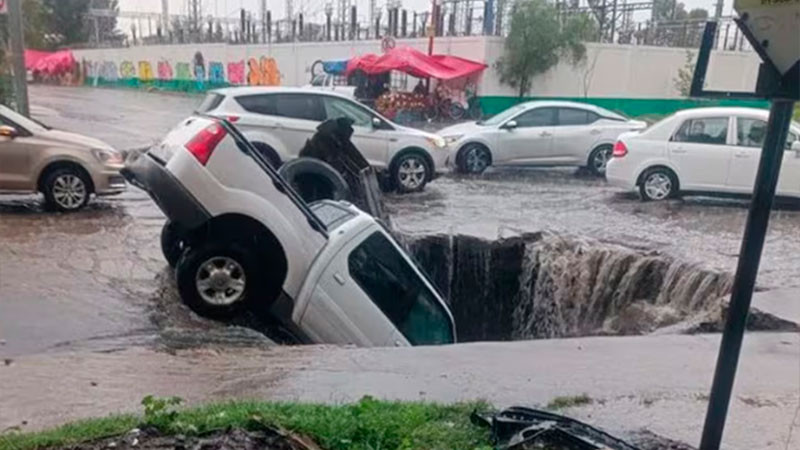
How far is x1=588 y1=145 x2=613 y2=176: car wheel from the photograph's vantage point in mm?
17875

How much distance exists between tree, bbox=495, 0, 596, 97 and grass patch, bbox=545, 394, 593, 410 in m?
27.2

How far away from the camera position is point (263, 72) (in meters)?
45.2

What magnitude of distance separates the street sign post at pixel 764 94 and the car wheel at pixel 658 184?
36.8 feet

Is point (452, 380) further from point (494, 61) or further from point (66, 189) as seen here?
point (494, 61)

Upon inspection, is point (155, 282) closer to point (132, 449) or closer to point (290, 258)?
point (290, 258)

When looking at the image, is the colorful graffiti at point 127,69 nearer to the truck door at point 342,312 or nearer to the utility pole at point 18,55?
the utility pole at point 18,55

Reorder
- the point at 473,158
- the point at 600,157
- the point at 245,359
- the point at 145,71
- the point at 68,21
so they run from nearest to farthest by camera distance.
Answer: the point at 245,359
the point at 473,158
the point at 600,157
the point at 145,71
the point at 68,21

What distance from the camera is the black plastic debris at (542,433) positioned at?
389 cm

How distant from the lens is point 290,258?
6.48 m

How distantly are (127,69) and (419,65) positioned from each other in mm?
38945

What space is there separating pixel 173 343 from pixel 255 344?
685 mm

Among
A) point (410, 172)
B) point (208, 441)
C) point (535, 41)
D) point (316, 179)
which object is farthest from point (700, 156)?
point (535, 41)

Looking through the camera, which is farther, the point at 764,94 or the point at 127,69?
the point at 127,69

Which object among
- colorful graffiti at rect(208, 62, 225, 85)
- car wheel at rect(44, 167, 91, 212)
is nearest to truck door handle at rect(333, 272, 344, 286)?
car wheel at rect(44, 167, 91, 212)
